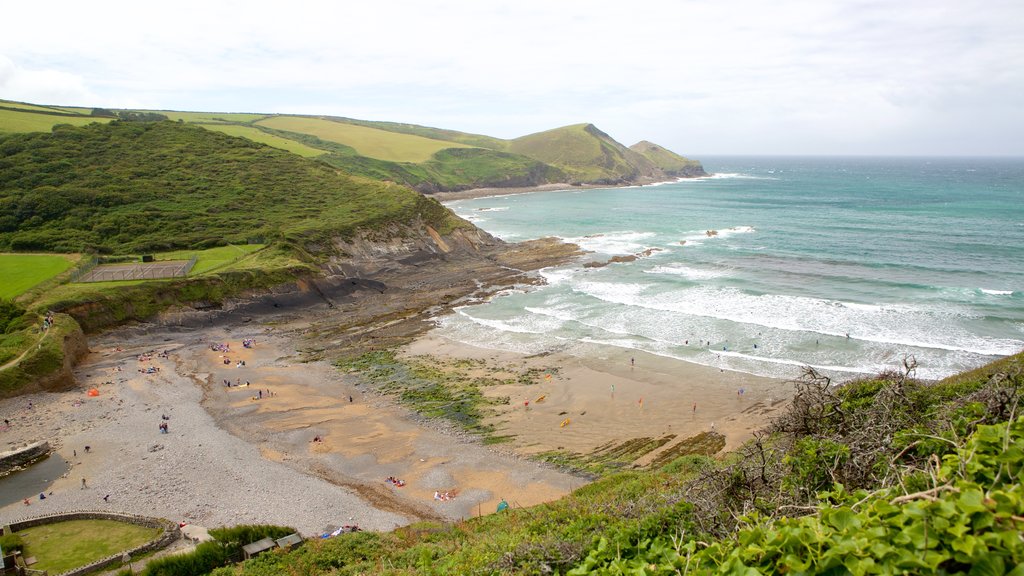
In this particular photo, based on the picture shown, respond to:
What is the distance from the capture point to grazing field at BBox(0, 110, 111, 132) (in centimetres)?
8262

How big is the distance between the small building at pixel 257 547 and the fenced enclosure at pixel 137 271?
38.6 meters

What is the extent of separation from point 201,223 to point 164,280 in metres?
18.0

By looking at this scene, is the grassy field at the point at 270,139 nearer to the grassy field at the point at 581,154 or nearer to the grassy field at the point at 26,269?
the grassy field at the point at 26,269

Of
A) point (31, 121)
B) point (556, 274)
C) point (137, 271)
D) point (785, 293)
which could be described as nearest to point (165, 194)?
point (137, 271)

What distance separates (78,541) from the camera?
18.8 meters

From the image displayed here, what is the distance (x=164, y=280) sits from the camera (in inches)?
1826

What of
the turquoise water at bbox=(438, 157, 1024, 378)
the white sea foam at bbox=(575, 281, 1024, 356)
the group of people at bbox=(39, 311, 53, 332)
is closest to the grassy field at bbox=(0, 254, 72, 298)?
the group of people at bbox=(39, 311, 53, 332)

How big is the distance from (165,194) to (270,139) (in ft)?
208

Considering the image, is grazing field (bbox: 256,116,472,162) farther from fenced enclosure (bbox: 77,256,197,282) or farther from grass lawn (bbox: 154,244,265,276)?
fenced enclosure (bbox: 77,256,197,282)

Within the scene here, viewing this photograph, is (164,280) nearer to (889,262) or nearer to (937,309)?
(937,309)

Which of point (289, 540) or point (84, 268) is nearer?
point (289, 540)

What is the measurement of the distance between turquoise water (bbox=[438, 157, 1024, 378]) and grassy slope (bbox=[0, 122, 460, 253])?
77.5 feet

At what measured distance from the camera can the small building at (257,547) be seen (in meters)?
16.0

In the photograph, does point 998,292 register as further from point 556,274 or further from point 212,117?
point 212,117
